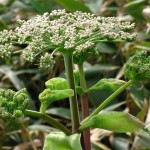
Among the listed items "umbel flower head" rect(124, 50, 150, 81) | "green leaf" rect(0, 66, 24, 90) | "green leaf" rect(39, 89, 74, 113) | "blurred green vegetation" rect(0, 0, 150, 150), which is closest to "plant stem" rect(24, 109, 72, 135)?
"green leaf" rect(39, 89, 74, 113)

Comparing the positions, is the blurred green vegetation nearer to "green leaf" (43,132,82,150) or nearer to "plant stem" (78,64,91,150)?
"plant stem" (78,64,91,150)

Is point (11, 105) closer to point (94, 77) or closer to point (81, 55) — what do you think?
point (81, 55)

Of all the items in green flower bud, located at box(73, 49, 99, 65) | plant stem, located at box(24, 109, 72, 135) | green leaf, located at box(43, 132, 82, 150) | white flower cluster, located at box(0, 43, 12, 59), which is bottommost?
green leaf, located at box(43, 132, 82, 150)

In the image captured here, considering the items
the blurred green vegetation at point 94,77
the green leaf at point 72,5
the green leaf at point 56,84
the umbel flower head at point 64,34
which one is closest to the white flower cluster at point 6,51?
the umbel flower head at point 64,34

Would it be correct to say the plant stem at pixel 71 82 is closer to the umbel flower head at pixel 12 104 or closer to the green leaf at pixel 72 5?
the umbel flower head at pixel 12 104

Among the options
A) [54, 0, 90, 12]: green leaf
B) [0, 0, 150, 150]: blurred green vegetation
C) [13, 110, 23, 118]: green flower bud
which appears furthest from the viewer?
[54, 0, 90, 12]: green leaf

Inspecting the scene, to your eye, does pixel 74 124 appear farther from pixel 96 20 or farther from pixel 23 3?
pixel 23 3

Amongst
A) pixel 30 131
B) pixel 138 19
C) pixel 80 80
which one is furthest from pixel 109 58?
pixel 80 80
